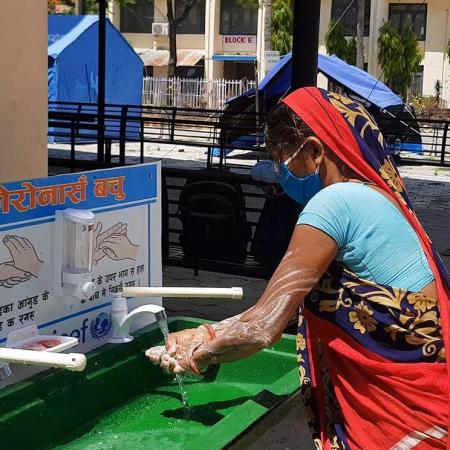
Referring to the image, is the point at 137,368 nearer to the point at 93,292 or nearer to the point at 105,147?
the point at 93,292

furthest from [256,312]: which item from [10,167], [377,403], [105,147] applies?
[105,147]

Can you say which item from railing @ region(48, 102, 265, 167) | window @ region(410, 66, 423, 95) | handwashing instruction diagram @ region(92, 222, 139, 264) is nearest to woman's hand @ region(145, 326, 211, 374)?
handwashing instruction diagram @ region(92, 222, 139, 264)

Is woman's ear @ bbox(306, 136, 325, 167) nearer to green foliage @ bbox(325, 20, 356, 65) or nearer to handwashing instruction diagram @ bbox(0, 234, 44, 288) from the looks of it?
handwashing instruction diagram @ bbox(0, 234, 44, 288)

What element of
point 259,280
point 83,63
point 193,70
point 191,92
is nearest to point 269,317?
point 259,280

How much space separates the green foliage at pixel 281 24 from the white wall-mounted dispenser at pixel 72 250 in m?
31.9

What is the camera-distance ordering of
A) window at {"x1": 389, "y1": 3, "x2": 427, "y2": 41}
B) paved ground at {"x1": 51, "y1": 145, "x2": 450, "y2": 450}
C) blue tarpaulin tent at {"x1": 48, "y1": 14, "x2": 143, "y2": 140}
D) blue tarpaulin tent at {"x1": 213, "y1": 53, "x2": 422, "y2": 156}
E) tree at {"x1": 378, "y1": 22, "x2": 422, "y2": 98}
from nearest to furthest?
paved ground at {"x1": 51, "y1": 145, "x2": 450, "y2": 450}
blue tarpaulin tent at {"x1": 213, "y1": 53, "x2": 422, "y2": 156}
blue tarpaulin tent at {"x1": 48, "y1": 14, "x2": 143, "y2": 140}
tree at {"x1": 378, "y1": 22, "x2": 422, "y2": 98}
window at {"x1": 389, "y1": 3, "x2": 427, "y2": 41}

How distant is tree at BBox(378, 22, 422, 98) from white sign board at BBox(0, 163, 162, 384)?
31.0 m

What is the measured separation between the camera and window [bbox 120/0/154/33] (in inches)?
1578

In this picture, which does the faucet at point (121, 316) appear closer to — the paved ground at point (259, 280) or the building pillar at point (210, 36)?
the paved ground at point (259, 280)

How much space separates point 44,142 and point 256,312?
243 cm

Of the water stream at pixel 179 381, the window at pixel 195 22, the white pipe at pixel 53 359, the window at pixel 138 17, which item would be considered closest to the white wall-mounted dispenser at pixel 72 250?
the water stream at pixel 179 381

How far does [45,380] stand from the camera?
2.57 metres

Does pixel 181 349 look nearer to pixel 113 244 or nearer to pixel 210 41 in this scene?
pixel 113 244

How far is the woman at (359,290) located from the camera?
6.00 feet
